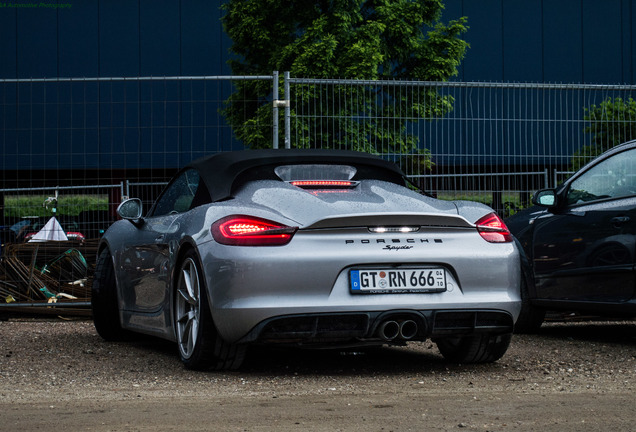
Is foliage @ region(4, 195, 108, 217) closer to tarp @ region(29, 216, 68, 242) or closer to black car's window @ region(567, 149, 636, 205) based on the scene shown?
tarp @ region(29, 216, 68, 242)

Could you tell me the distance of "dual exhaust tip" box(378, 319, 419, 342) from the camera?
5543 mm

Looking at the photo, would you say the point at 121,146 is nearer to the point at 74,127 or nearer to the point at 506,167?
the point at 74,127

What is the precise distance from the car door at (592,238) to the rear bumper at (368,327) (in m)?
2.00

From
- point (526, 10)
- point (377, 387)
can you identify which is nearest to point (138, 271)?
point (377, 387)

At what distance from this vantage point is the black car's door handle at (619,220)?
7.27 meters

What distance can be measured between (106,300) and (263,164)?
2101 mm

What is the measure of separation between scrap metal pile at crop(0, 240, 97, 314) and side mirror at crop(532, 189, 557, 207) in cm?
473

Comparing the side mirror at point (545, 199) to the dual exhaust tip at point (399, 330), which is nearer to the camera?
the dual exhaust tip at point (399, 330)

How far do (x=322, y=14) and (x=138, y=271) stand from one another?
991 inches

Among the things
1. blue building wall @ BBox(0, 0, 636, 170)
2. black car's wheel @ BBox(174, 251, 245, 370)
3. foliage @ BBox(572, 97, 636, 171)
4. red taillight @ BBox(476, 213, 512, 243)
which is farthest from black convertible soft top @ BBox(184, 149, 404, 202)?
blue building wall @ BBox(0, 0, 636, 170)

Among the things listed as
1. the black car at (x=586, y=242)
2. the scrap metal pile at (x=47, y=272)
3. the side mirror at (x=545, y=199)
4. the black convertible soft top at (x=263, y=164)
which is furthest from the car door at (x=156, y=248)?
the scrap metal pile at (x=47, y=272)

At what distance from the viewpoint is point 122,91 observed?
1080 cm

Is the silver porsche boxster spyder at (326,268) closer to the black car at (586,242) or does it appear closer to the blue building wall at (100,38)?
the black car at (586,242)

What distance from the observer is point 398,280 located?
5527 millimetres
